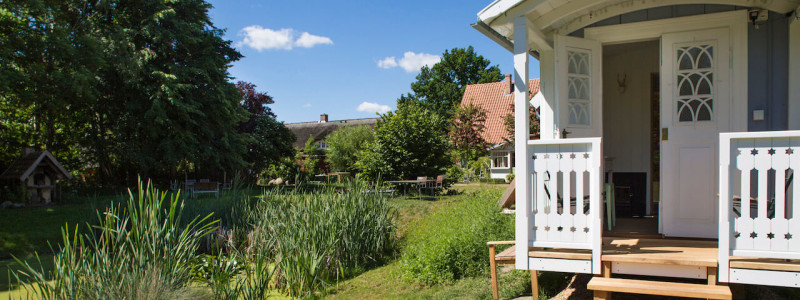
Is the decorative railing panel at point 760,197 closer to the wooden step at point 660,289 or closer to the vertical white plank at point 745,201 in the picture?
the vertical white plank at point 745,201

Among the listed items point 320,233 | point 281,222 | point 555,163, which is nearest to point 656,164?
point 555,163

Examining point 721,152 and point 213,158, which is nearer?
point 721,152

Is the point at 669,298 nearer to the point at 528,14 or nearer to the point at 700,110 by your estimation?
the point at 700,110

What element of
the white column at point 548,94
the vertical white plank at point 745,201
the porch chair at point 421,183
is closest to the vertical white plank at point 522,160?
the white column at point 548,94

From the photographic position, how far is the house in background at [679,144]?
3611mm

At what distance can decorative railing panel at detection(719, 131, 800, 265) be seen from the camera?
3.53 metres

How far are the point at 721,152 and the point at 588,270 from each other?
4.43 ft

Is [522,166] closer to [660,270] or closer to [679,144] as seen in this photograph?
[660,270]

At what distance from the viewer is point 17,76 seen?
11172 millimetres

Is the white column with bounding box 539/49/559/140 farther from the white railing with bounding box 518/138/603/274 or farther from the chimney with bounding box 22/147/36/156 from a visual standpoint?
the chimney with bounding box 22/147/36/156

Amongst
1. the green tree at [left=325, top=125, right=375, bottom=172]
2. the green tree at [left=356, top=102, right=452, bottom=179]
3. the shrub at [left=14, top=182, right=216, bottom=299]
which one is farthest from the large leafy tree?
the shrub at [left=14, top=182, right=216, bottom=299]

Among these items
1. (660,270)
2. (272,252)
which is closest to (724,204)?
(660,270)

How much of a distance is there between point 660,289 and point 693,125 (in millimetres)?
2137

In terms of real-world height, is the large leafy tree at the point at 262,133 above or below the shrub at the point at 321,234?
above
